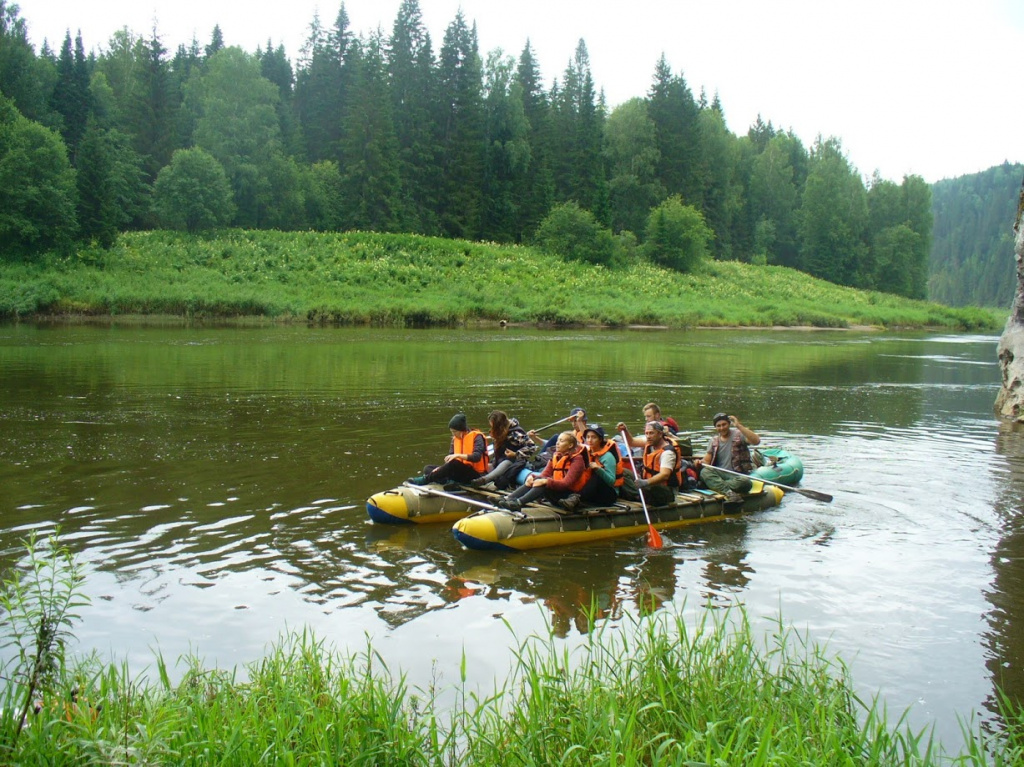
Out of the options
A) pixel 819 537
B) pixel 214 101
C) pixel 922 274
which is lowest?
pixel 819 537

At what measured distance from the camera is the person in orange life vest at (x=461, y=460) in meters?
11.1

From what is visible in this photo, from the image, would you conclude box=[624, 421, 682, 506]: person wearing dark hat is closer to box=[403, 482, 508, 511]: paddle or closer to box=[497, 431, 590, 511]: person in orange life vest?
box=[497, 431, 590, 511]: person in orange life vest

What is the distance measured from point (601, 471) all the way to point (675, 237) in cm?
5916

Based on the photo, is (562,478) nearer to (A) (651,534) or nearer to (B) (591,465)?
(B) (591,465)

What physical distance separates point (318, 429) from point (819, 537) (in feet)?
29.3

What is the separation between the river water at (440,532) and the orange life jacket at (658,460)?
0.86m

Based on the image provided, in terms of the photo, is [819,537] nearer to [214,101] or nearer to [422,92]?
[214,101]

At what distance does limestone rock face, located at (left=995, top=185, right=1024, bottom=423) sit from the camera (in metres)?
19.2

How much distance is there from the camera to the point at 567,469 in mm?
10320

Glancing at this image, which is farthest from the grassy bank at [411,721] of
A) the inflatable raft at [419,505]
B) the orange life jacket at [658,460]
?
the orange life jacket at [658,460]

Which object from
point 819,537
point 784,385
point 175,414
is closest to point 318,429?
point 175,414

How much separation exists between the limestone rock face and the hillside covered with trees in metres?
133

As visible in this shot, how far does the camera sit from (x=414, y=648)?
6.61 m

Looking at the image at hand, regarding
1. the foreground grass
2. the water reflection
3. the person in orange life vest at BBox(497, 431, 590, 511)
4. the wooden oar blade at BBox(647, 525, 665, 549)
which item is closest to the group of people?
the person in orange life vest at BBox(497, 431, 590, 511)
